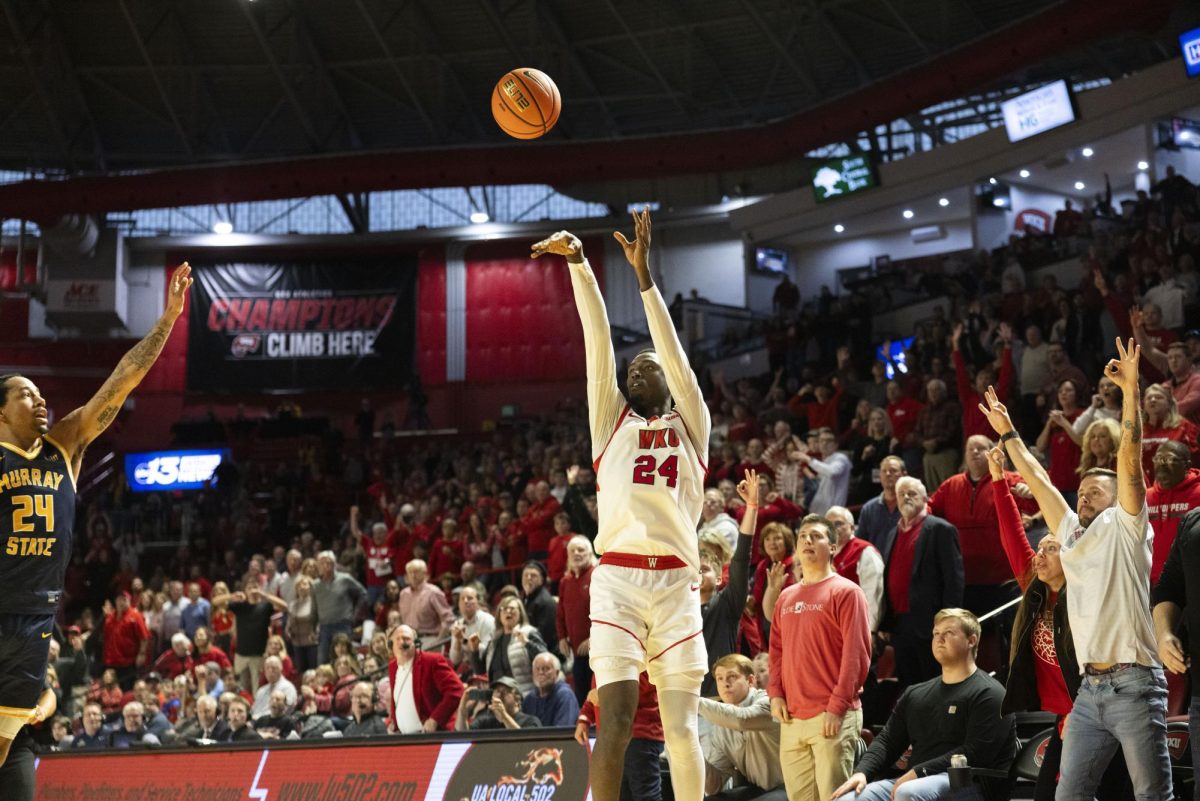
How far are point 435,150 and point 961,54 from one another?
9.58 metres

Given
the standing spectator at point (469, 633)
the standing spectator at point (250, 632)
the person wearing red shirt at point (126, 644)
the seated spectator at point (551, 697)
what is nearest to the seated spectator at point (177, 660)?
the standing spectator at point (250, 632)

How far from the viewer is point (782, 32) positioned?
2253cm

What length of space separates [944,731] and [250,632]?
32.6ft

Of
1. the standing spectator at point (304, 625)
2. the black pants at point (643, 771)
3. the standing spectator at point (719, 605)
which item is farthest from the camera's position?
the standing spectator at point (304, 625)

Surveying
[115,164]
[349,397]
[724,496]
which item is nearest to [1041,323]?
[724,496]

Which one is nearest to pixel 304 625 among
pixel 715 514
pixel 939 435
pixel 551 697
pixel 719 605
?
pixel 551 697

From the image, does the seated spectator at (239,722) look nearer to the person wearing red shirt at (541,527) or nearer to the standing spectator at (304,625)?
the standing spectator at (304,625)

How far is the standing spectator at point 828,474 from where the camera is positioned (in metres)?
11.3

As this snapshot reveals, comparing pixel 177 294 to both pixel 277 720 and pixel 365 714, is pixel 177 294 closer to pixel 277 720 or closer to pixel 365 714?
pixel 365 714

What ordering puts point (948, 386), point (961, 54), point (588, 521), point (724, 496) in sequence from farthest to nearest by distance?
point (961, 54)
point (948, 386)
point (588, 521)
point (724, 496)

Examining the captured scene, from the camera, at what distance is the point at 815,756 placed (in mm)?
6793

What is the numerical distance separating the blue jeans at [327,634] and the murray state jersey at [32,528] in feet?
28.8

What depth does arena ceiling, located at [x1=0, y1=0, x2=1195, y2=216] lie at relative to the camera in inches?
878

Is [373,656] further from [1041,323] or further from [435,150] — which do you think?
[435,150]
